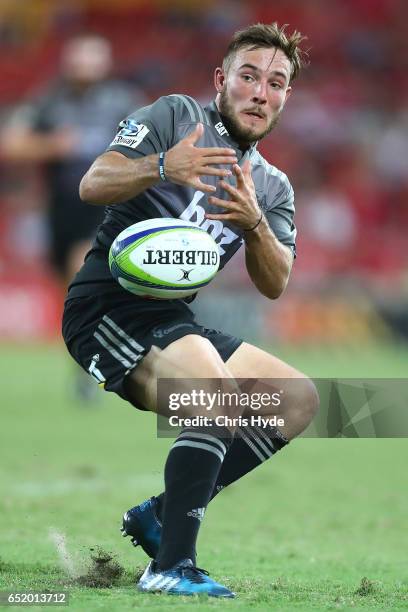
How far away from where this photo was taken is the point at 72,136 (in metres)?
10.3

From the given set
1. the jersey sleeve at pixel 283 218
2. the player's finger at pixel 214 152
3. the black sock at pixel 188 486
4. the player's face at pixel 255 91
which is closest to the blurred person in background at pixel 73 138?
the jersey sleeve at pixel 283 218

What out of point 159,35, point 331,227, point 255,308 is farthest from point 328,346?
point 159,35

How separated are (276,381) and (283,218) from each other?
68 centimetres

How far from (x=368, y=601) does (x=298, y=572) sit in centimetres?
65

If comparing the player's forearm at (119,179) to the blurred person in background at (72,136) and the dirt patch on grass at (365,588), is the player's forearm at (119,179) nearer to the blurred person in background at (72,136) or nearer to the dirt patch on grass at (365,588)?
the dirt patch on grass at (365,588)

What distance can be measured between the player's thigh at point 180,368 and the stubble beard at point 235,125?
846mm

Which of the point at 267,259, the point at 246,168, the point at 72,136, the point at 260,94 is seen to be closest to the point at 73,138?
the point at 72,136

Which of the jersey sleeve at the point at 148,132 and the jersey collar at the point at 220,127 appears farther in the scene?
the jersey collar at the point at 220,127

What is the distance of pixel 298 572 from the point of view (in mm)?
4688

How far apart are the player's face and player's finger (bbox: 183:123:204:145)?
0.36 metres

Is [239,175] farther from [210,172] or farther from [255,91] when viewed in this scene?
[255,91]

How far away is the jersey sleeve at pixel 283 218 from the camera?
4.83 meters

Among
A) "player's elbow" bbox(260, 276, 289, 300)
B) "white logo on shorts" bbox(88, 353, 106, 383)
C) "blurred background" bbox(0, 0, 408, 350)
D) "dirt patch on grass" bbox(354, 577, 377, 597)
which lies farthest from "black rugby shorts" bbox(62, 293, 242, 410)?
"blurred background" bbox(0, 0, 408, 350)

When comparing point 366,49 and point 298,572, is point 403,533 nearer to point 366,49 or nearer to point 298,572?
point 298,572
